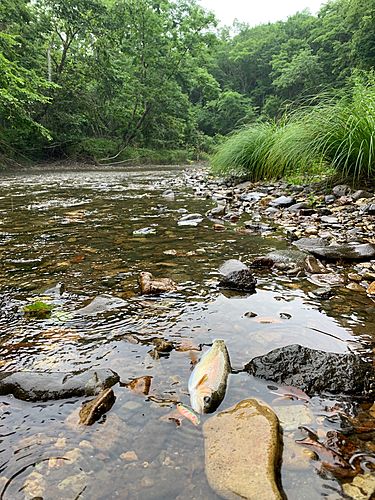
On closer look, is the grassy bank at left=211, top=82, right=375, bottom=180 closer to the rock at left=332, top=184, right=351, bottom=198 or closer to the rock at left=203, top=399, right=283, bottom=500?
the rock at left=332, top=184, right=351, bottom=198

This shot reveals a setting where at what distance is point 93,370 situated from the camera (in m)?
1.21

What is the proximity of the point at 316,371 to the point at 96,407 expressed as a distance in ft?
2.23

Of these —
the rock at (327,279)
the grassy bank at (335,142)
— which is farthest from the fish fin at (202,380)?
the grassy bank at (335,142)

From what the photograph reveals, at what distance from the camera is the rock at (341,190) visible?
4723mm

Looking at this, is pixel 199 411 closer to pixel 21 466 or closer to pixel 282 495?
pixel 282 495

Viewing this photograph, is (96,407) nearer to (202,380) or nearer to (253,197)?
(202,380)

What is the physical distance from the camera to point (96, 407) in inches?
40.6

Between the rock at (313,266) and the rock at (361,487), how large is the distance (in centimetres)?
153

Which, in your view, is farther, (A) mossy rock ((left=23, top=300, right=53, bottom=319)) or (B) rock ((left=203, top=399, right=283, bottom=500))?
(A) mossy rock ((left=23, top=300, right=53, bottom=319))

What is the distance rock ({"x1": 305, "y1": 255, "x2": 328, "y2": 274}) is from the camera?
227cm

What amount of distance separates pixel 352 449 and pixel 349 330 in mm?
706

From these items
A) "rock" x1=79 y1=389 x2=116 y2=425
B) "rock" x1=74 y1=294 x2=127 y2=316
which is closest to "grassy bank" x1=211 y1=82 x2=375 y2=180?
"rock" x1=74 y1=294 x2=127 y2=316

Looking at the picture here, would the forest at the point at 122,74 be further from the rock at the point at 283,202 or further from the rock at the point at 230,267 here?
the rock at the point at 230,267

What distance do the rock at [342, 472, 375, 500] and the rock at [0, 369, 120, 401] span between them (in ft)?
2.29
